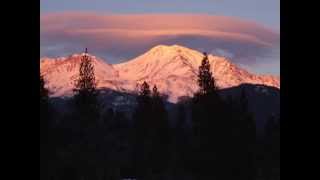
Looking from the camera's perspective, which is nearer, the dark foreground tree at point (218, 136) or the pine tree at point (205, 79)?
the dark foreground tree at point (218, 136)

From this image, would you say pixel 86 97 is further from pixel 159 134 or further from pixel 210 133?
pixel 159 134

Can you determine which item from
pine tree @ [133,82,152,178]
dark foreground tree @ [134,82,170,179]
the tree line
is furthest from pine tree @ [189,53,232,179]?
pine tree @ [133,82,152,178]

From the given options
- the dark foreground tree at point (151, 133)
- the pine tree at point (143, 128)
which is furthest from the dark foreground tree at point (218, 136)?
the pine tree at point (143, 128)

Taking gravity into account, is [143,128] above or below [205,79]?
below

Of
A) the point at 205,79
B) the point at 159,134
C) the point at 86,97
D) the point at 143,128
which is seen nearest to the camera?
the point at 86,97

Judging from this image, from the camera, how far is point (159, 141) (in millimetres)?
50344

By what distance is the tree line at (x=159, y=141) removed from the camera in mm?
39875

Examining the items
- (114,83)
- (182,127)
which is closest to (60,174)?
(182,127)

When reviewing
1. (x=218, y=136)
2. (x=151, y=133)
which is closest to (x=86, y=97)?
(x=218, y=136)

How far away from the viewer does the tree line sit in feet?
131

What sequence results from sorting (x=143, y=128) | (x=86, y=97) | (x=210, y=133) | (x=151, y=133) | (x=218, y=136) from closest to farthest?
(x=210, y=133) < (x=218, y=136) < (x=86, y=97) < (x=151, y=133) < (x=143, y=128)

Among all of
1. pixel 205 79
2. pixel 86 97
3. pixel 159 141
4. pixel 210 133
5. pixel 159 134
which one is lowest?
pixel 159 141

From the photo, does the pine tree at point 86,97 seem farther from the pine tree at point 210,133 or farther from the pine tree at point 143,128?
the pine tree at point 210,133
